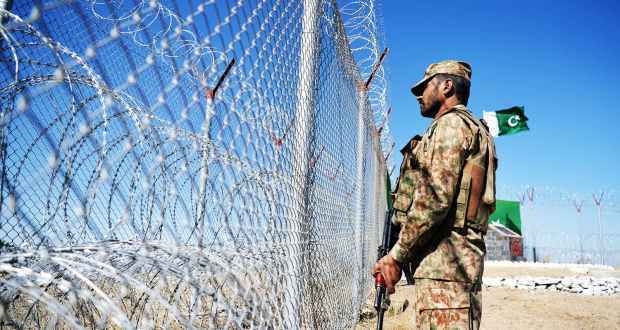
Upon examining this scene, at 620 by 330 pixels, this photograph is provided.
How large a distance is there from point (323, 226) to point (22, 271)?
178cm

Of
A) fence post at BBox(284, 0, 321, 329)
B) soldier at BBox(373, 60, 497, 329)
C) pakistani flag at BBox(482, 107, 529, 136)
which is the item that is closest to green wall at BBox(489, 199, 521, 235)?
pakistani flag at BBox(482, 107, 529, 136)

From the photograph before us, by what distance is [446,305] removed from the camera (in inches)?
75.8

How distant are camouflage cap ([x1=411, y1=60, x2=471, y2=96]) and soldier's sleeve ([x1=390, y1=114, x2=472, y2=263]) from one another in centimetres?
34

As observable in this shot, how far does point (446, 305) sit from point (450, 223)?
35cm

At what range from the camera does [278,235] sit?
1.59 m

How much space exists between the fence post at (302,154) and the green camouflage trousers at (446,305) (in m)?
0.56

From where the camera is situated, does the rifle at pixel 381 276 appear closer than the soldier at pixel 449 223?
No

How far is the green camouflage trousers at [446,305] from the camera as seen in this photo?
190cm

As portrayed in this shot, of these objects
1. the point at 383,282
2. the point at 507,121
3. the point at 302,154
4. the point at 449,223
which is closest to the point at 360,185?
the point at 383,282

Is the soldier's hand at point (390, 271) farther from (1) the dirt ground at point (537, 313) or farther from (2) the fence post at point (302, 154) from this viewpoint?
(1) the dirt ground at point (537, 313)

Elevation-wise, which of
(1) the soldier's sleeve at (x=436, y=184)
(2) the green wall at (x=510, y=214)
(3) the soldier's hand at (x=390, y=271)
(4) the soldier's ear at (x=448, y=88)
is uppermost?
(2) the green wall at (x=510, y=214)

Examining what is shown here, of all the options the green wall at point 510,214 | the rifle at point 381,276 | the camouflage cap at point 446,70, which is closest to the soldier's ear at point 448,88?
the camouflage cap at point 446,70

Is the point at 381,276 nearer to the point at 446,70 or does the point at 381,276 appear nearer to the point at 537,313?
the point at 446,70

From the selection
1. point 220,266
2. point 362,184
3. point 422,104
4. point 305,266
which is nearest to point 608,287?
point 362,184
